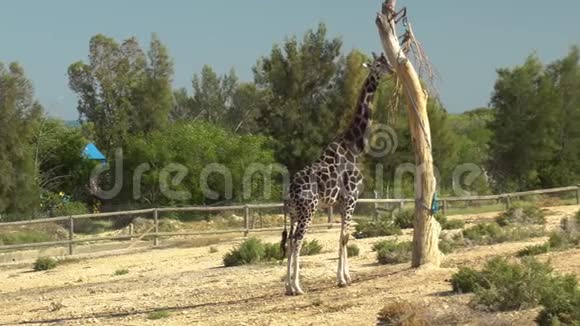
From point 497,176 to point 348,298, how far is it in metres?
35.9

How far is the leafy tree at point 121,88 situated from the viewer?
45688 mm

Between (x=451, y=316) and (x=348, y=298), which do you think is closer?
(x=451, y=316)

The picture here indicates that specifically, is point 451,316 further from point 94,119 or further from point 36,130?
point 94,119

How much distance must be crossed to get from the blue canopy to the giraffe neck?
32096 mm

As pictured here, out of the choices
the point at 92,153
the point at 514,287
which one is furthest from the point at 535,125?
the point at 514,287

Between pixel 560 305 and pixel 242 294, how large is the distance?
19.2 feet

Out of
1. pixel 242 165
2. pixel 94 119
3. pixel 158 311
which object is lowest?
pixel 158 311

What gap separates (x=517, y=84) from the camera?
148ft

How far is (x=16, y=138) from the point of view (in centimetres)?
3688

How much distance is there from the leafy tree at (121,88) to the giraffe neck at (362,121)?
32.4 metres

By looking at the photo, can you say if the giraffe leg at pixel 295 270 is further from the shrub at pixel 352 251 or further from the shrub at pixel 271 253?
the shrub at pixel 271 253

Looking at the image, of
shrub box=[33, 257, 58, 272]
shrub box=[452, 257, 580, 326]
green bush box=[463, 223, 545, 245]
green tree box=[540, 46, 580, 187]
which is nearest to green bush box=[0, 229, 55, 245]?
shrub box=[33, 257, 58, 272]

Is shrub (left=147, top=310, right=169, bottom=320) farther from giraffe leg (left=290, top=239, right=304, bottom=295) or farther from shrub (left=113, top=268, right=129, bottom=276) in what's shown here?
shrub (left=113, top=268, right=129, bottom=276)

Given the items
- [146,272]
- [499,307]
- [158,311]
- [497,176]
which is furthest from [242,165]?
[499,307]
